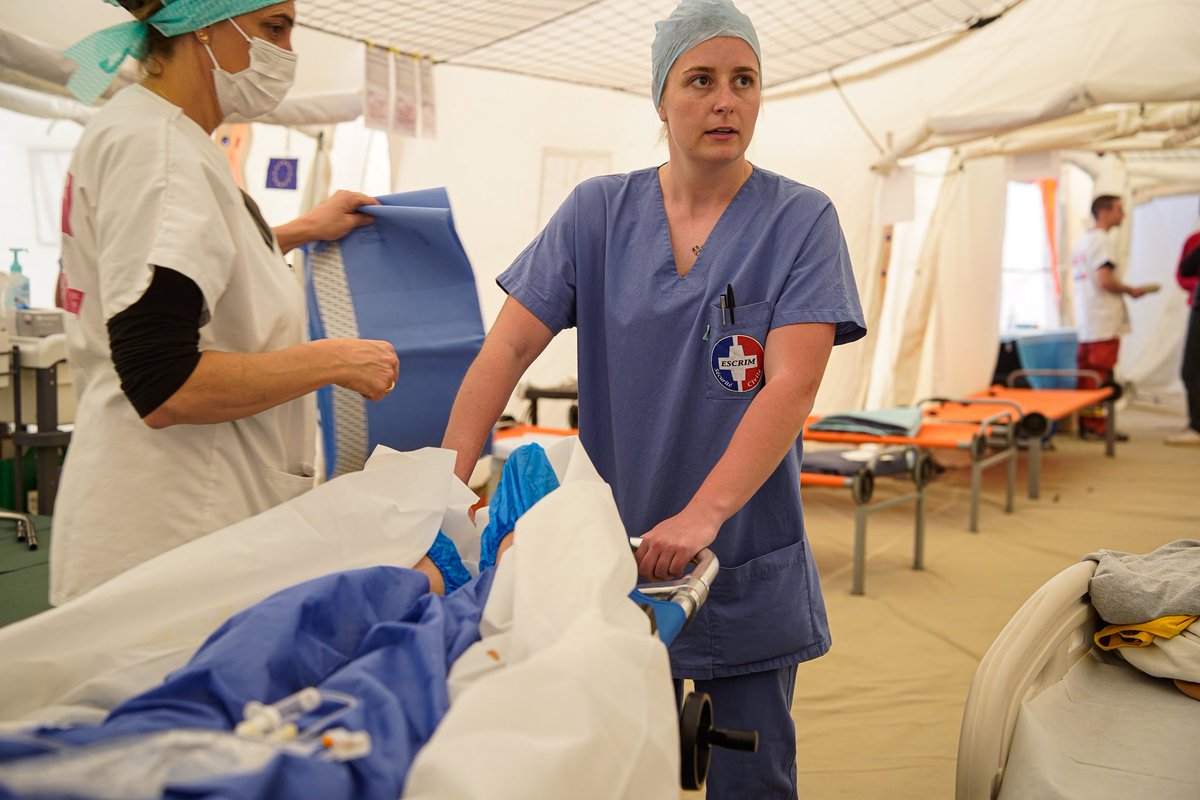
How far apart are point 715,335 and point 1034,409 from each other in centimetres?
513

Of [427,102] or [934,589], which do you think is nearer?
[934,589]

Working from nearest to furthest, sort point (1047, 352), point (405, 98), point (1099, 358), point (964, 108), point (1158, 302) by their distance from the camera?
point (405, 98)
point (964, 108)
point (1099, 358)
point (1047, 352)
point (1158, 302)

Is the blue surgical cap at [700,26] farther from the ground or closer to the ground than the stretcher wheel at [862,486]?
farther from the ground

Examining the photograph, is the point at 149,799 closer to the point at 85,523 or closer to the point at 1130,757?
the point at 85,523

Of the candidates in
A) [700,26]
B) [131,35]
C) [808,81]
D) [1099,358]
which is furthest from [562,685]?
[1099,358]

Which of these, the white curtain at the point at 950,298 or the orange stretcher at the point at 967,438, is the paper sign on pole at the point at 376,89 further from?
the white curtain at the point at 950,298

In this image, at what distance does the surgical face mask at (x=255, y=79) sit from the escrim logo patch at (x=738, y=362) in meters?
0.76

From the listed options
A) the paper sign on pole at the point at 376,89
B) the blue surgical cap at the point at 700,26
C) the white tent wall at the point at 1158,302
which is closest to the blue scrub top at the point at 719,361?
the blue surgical cap at the point at 700,26

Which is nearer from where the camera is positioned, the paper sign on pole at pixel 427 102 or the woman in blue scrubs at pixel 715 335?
the woman in blue scrubs at pixel 715 335

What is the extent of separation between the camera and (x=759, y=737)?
1341 mm

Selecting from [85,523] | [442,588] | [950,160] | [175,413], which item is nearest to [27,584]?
[85,523]

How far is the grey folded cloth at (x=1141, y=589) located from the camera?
1457mm

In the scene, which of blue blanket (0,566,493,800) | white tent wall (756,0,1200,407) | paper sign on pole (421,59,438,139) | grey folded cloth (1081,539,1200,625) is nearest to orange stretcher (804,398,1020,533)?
white tent wall (756,0,1200,407)

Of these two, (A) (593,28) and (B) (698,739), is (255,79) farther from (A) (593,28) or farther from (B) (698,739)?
(A) (593,28)
